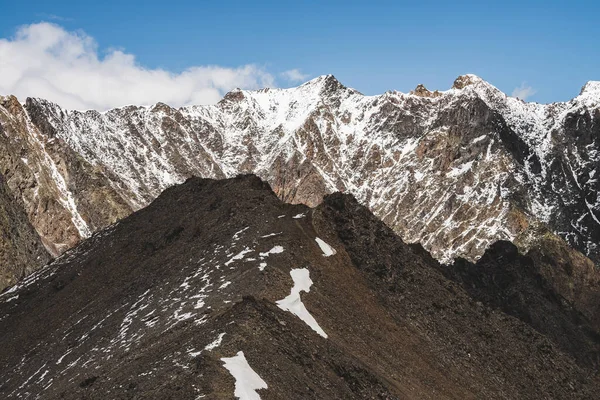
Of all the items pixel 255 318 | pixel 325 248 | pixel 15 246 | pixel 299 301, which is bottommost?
pixel 255 318

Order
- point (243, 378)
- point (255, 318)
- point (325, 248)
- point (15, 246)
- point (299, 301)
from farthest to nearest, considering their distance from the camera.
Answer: point (15, 246) → point (325, 248) → point (299, 301) → point (255, 318) → point (243, 378)

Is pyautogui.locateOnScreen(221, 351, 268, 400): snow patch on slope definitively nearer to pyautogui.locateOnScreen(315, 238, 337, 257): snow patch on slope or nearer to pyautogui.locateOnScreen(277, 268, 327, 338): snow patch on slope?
pyautogui.locateOnScreen(277, 268, 327, 338): snow patch on slope

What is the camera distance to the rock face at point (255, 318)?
40.0 meters

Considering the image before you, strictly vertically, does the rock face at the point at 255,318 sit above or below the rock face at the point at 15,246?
below

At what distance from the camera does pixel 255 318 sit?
4284cm

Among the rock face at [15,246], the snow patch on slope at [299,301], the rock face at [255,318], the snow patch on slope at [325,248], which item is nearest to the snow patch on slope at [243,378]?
the rock face at [255,318]

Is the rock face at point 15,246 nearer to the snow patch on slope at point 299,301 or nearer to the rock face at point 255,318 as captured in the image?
the rock face at point 255,318

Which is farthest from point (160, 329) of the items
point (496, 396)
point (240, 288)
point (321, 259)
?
point (496, 396)

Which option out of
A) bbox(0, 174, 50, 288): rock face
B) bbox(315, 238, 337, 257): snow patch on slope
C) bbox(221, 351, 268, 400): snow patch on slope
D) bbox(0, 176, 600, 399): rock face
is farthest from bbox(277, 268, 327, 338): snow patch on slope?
bbox(0, 174, 50, 288): rock face

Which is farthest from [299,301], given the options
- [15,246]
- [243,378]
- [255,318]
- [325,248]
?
[15,246]

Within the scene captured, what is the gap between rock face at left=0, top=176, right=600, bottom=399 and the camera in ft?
131

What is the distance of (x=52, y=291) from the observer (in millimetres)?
71562

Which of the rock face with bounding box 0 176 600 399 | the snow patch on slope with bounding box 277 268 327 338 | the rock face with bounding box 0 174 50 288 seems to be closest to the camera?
the rock face with bounding box 0 176 600 399

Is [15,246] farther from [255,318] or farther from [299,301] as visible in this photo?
[255,318]
